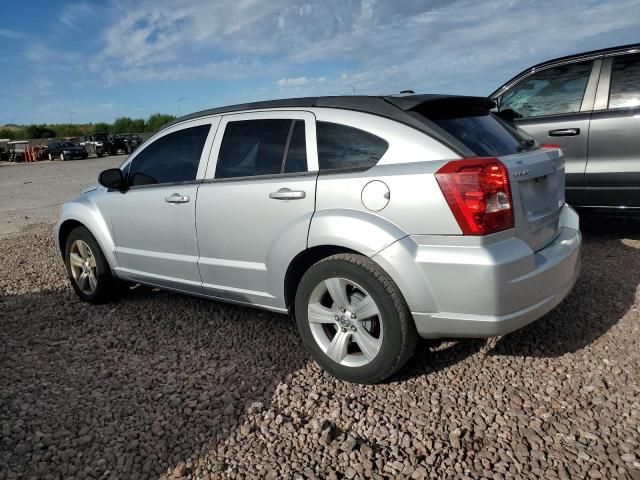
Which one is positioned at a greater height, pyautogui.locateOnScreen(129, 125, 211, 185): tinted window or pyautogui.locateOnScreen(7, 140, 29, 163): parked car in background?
pyautogui.locateOnScreen(7, 140, 29, 163): parked car in background

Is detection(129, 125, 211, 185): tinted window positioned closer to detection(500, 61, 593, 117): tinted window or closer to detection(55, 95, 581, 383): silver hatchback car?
detection(55, 95, 581, 383): silver hatchback car

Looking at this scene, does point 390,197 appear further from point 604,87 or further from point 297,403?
point 604,87

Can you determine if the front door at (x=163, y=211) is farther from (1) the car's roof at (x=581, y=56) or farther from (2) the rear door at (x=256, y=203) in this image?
(1) the car's roof at (x=581, y=56)

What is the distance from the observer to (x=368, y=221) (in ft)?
9.17

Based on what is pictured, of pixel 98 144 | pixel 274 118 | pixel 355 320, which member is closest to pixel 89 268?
pixel 274 118

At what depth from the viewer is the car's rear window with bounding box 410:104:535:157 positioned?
114 inches

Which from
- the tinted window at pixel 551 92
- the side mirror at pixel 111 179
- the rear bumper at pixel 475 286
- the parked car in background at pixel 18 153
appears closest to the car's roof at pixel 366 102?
the rear bumper at pixel 475 286

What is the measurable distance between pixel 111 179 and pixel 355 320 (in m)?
2.48

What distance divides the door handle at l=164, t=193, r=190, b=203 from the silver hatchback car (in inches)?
0.5

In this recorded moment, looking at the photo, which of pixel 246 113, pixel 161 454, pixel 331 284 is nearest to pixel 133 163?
pixel 246 113

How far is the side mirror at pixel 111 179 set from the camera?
4246mm

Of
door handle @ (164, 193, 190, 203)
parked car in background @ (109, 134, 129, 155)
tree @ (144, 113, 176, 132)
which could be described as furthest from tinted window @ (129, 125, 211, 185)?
tree @ (144, 113, 176, 132)

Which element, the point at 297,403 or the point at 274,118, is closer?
the point at 297,403

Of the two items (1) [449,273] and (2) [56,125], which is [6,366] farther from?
(2) [56,125]
